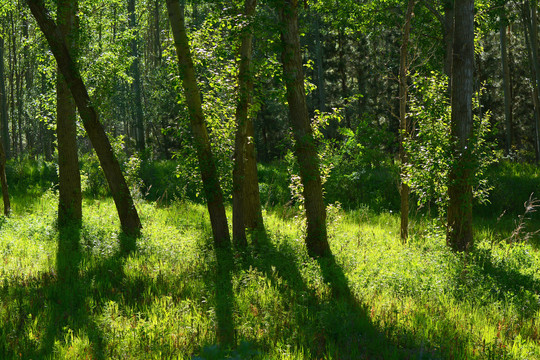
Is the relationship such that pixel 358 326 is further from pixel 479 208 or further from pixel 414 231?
pixel 479 208

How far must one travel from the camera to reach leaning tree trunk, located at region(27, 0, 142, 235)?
376 inches

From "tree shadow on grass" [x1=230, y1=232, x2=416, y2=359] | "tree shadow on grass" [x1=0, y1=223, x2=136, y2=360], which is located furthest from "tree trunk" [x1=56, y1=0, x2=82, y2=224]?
"tree shadow on grass" [x1=230, y1=232, x2=416, y2=359]

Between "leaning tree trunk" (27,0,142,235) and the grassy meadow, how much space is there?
57 centimetres

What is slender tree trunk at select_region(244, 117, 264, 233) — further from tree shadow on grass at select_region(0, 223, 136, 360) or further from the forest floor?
tree shadow on grass at select_region(0, 223, 136, 360)

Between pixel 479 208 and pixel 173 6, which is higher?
pixel 173 6

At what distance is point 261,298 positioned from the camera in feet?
20.7

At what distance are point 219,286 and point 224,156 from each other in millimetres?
2990

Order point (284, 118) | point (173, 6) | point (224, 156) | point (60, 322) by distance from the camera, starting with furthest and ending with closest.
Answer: point (284, 118), point (224, 156), point (173, 6), point (60, 322)

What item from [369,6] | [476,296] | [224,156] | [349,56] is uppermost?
[349,56]

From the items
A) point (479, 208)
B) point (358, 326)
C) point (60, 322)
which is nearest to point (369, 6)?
point (479, 208)

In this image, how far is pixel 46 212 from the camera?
1355cm

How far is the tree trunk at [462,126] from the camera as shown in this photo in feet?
28.9

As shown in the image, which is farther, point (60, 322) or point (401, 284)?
point (401, 284)

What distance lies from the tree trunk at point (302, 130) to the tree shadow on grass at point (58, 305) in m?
3.45
